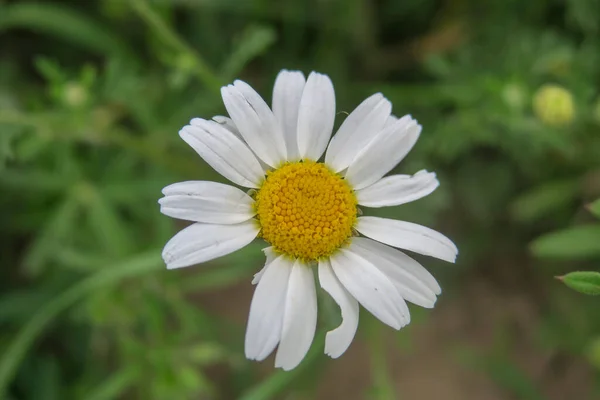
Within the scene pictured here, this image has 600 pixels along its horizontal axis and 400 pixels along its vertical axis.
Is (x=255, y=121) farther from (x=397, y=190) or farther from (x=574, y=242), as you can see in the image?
(x=574, y=242)

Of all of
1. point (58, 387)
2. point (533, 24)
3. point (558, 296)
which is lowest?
point (558, 296)

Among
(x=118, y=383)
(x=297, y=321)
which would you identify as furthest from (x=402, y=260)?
(x=118, y=383)

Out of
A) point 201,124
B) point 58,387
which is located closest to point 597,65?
point 201,124

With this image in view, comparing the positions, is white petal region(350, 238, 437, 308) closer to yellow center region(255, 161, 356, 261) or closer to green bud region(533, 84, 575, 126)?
yellow center region(255, 161, 356, 261)

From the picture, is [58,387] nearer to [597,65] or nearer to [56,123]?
[56,123]

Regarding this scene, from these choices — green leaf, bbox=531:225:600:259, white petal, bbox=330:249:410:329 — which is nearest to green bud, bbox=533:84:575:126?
green leaf, bbox=531:225:600:259
